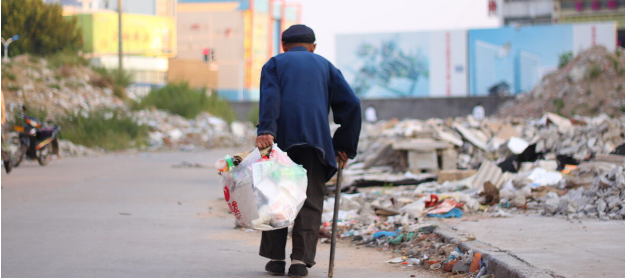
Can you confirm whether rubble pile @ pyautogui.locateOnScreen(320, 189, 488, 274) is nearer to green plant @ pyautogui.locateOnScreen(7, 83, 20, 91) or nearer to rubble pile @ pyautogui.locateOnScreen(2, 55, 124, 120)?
rubble pile @ pyautogui.locateOnScreen(2, 55, 124, 120)

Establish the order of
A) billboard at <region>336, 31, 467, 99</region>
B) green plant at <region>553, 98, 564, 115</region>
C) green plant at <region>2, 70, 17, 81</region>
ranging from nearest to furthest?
green plant at <region>2, 70, 17, 81</region>, green plant at <region>553, 98, 564, 115</region>, billboard at <region>336, 31, 467, 99</region>

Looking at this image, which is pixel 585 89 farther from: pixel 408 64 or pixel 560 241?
pixel 408 64

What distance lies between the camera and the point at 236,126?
131 feet

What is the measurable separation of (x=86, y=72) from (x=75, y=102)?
6.06 metres

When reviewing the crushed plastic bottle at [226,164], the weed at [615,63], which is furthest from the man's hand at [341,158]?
the weed at [615,63]

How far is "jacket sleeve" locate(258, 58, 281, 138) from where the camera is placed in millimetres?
5105

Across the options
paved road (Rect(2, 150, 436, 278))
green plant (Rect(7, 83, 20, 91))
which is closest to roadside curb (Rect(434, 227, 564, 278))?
paved road (Rect(2, 150, 436, 278))

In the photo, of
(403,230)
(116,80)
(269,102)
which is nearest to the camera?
(269,102)

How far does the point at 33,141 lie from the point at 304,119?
13324mm

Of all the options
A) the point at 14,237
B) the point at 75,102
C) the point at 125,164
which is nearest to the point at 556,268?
the point at 14,237

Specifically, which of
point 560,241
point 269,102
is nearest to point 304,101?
point 269,102

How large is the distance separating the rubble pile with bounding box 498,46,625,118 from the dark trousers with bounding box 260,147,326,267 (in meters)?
29.8

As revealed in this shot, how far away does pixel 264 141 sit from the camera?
16.4 ft

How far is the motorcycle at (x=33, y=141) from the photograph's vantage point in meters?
17.0
